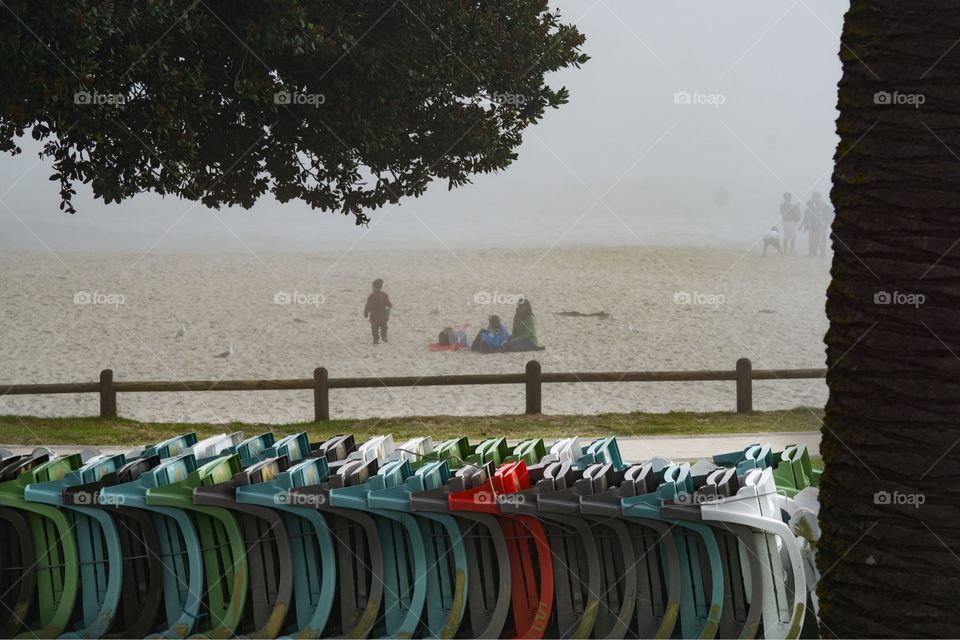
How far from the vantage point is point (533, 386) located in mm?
14734

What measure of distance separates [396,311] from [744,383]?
57.9 ft

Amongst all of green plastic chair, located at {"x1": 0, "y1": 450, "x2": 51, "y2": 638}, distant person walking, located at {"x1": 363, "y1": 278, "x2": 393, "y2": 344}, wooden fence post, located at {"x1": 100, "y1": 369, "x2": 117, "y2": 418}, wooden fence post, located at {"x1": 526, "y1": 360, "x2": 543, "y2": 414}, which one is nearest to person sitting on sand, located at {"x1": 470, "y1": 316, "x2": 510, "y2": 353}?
distant person walking, located at {"x1": 363, "y1": 278, "x2": 393, "y2": 344}

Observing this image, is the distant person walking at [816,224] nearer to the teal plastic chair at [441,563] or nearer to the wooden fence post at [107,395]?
the wooden fence post at [107,395]

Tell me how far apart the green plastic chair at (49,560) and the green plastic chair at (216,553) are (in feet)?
1.67

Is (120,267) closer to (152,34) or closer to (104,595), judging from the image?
(152,34)

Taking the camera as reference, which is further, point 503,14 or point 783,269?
point 783,269

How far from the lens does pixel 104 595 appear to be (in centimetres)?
471

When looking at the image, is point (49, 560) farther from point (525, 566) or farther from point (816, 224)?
point (816, 224)

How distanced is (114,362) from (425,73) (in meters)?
20.1

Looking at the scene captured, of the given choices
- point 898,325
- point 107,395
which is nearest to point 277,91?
point 107,395

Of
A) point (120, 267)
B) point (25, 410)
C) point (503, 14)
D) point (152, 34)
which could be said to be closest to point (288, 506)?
point (152, 34)

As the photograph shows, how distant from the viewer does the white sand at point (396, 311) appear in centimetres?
2941

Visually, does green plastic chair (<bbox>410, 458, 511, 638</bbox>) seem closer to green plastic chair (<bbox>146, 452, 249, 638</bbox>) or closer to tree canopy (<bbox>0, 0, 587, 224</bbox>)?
green plastic chair (<bbox>146, 452, 249, 638</bbox>)

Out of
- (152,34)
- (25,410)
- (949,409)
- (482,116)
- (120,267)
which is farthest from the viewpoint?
(120,267)
